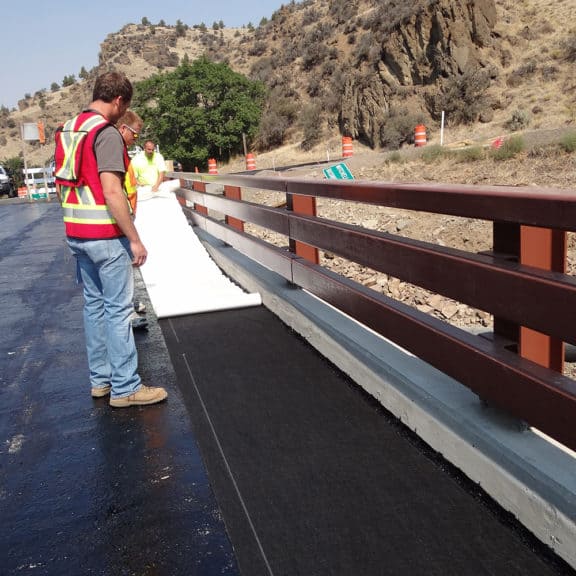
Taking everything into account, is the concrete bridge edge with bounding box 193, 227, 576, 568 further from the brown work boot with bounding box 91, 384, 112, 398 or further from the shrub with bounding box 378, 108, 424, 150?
the shrub with bounding box 378, 108, 424, 150

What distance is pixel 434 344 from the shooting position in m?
3.21

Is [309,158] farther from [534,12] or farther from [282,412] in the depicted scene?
[282,412]

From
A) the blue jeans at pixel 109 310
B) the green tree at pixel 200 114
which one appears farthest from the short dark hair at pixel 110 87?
A: the green tree at pixel 200 114

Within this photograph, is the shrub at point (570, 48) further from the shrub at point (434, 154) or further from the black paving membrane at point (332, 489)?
the black paving membrane at point (332, 489)

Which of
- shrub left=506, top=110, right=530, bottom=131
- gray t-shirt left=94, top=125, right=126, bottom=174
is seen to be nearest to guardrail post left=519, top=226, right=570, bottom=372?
gray t-shirt left=94, top=125, right=126, bottom=174

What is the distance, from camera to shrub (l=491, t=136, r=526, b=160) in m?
18.0

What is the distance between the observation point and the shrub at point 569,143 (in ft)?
53.9

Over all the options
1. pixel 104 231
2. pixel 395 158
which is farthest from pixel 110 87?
pixel 395 158

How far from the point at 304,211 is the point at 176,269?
256 centimetres

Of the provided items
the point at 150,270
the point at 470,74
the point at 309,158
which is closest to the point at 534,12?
the point at 470,74

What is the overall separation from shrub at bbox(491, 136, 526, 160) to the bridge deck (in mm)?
14715

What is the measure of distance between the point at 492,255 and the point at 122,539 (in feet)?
6.04

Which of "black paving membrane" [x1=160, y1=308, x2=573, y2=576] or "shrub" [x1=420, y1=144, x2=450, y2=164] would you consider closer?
"black paving membrane" [x1=160, y1=308, x2=573, y2=576]

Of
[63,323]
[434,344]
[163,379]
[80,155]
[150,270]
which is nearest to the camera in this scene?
[434,344]
